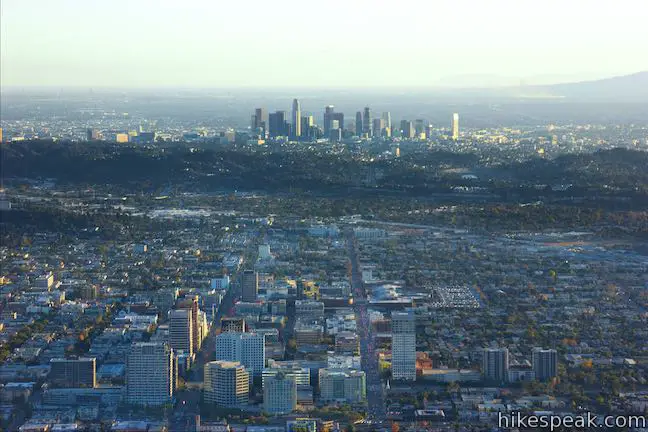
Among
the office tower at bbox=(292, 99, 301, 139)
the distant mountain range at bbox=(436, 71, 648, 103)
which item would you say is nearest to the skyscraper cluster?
the office tower at bbox=(292, 99, 301, 139)

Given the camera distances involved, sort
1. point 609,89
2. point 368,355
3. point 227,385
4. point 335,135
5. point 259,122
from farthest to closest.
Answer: point 609,89
point 259,122
point 335,135
point 368,355
point 227,385

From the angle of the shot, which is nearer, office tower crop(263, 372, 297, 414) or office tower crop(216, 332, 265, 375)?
office tower crop(263, 372, 297, 414)

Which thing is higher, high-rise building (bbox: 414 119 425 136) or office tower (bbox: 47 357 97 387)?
office tower (bbox: 47 357 97 387)

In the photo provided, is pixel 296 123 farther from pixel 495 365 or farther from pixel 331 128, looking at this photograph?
pixel 495 365

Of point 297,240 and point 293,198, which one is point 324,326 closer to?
point 297,240

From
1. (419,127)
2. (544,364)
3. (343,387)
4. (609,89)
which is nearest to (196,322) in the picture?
(343,387)

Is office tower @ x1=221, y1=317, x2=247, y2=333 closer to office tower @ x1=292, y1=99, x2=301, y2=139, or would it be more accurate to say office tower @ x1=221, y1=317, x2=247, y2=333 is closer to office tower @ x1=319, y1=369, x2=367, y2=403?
office tower @ x1=319, y1=369, x2=367, y2=403
